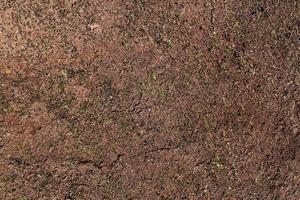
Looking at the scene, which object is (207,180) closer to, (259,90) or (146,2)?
(259,90)

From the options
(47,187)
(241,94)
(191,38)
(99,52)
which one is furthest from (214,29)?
(47,187)

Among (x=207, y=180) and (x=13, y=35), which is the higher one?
(x=13, y=35)

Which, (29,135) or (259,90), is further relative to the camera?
(259,90)

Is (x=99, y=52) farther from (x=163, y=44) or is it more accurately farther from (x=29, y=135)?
(x=29, y=135)

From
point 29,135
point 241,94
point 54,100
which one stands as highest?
point 241,94

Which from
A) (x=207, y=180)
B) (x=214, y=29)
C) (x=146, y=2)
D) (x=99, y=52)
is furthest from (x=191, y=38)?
(x=207, y=180)

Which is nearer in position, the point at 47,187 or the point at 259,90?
the point at 47,187
